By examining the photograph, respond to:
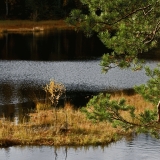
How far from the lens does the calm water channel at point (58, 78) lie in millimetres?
21375

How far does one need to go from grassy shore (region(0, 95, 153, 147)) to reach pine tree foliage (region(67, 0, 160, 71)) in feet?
30.3

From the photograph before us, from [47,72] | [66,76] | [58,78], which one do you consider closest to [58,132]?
[58,78]

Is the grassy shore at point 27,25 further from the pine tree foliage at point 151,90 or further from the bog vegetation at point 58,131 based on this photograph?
the pine tree foliage at point 151,90

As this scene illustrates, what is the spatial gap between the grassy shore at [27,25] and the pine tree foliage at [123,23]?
7216cm

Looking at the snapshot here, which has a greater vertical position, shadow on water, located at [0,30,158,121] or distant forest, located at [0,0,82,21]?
distant forest, located at [0,0,82,21]

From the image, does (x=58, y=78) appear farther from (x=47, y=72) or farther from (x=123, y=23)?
(x=123, y=23)

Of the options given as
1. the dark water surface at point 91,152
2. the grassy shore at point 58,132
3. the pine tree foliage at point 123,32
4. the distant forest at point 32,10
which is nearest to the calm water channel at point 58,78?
the dark water surface at point 91,152

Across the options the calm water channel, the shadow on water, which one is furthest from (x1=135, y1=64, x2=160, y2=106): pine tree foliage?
the shadow on water

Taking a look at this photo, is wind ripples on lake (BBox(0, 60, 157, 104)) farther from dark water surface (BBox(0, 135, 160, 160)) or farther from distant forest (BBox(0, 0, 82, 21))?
distant forest (BBox(0, 0, 82, 21))

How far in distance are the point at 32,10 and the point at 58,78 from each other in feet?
182

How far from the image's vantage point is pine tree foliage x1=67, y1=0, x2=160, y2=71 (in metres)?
11.4

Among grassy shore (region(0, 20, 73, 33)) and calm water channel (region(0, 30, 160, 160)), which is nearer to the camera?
calm water channel (region(0, 30, 160, 160))

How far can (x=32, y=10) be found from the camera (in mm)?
94875

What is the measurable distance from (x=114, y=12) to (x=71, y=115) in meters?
15.2
